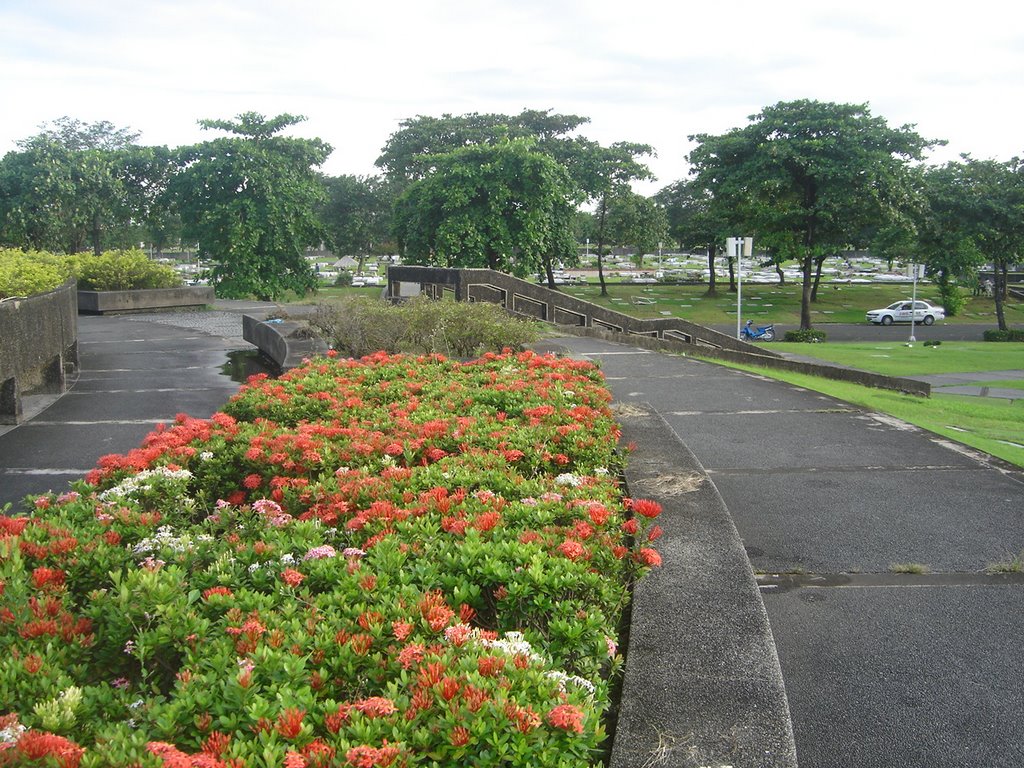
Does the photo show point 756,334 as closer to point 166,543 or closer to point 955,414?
point 955,414

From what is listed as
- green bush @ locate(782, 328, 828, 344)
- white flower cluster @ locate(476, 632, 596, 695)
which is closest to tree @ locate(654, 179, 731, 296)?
green bush @ locate(782, 328, 828, 344)

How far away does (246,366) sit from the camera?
49.1 ft

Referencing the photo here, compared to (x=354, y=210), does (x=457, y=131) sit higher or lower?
higher

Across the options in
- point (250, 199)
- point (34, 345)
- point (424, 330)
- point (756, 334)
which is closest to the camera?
point (34, 345)

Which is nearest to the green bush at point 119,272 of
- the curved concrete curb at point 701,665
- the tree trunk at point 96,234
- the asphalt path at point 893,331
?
the tree trunk at point 96,234

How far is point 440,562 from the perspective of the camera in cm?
340

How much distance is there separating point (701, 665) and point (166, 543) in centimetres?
219

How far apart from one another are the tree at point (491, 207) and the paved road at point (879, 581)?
19.9 metres

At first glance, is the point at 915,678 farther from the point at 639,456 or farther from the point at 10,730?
the point at 10,730

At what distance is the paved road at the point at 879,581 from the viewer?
3521mm

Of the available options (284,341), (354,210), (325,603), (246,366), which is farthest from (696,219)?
(325,603)

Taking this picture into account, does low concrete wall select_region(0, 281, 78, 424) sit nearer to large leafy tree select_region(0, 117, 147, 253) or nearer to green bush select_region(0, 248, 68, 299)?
green bush select_region(0, 248, 68, 299)

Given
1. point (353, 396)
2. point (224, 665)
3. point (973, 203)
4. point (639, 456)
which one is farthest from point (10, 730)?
point (973, 203)

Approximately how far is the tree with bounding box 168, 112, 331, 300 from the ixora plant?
1057 inches
